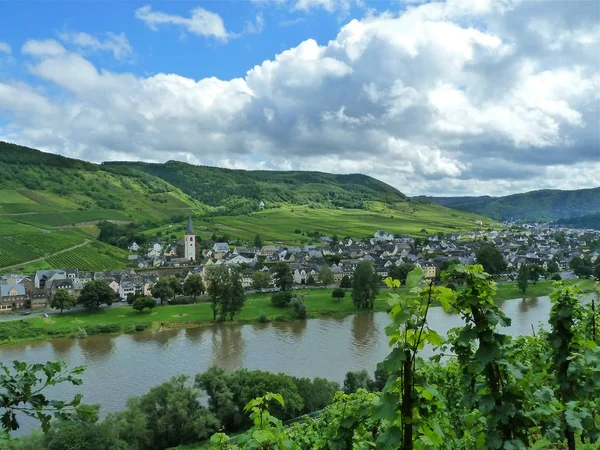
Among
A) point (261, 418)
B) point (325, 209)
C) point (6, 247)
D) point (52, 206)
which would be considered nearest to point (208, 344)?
point (261, 418)

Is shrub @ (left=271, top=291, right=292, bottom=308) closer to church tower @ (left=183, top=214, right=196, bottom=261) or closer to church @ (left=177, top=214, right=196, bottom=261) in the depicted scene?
church @ (left=177, top=214, right=196, bottom=261)

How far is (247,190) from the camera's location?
153 metres

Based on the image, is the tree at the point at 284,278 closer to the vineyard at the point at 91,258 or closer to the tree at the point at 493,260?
the tree at the point at 493,260

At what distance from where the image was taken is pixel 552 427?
3.45 meters

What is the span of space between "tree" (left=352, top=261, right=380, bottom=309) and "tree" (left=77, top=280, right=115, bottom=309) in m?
22.0

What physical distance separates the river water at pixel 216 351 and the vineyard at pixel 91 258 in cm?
2813

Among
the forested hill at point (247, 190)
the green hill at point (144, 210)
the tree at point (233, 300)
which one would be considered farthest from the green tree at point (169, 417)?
the forested hill at point (247, 190)

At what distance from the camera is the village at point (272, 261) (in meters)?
44.7

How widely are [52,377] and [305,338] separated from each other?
28145 millimetres

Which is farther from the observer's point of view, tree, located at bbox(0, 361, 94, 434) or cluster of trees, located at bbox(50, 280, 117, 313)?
cluster of trees, located at bbox(50, 280, 117, 313)

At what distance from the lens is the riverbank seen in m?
31.7

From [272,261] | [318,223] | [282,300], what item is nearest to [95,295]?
[282,300]

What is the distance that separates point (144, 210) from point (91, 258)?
4972 cm

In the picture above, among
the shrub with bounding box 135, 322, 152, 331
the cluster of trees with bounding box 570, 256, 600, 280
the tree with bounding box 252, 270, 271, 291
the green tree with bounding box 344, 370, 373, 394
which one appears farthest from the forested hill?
the green tree with bounding box 344, 370, 373, 394
